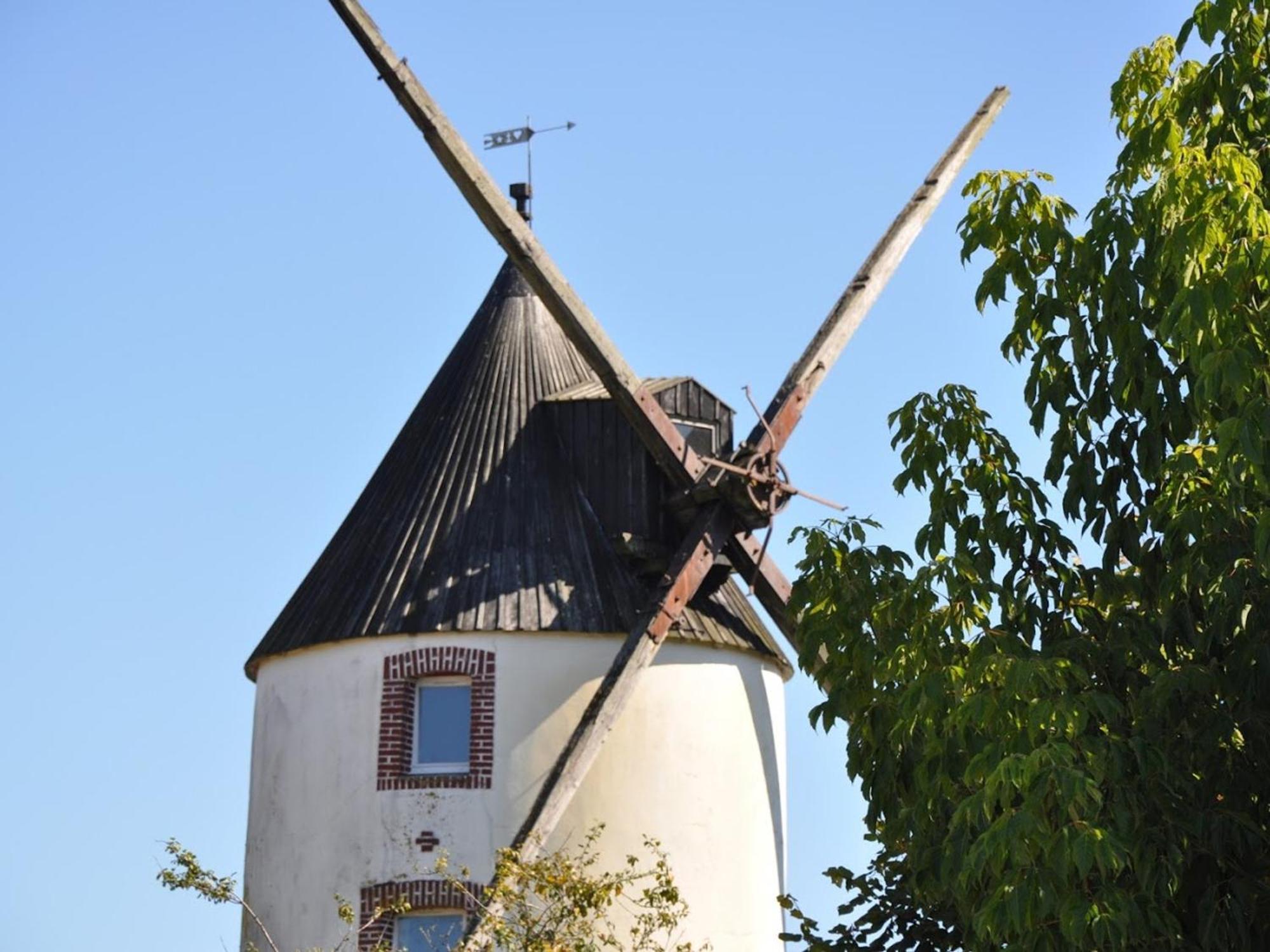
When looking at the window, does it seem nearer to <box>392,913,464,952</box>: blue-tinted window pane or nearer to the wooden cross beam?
the wooden cross beam

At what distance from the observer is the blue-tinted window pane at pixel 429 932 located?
1479cm

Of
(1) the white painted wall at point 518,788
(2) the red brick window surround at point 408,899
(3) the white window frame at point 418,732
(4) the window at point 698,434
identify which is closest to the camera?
(2) the red brick window surround at point 408,899

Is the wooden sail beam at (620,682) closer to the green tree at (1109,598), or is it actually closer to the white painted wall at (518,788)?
the white painted wall at (518,788)

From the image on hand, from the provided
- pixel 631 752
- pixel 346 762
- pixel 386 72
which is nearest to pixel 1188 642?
pixel 631 752

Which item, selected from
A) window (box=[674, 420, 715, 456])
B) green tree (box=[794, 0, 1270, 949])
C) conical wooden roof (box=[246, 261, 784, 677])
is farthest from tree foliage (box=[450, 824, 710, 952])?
window (box=[674, 420, 715, 456])

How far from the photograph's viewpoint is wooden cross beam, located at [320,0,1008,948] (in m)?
14.9

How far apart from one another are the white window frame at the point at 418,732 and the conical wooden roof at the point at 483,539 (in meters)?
0.43

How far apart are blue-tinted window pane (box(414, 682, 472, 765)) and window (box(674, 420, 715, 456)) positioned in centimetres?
313

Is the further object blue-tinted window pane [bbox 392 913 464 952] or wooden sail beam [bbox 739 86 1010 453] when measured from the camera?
wooden sail beam [bbox 739 86 1010 453]

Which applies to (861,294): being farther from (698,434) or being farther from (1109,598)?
(1109,598)

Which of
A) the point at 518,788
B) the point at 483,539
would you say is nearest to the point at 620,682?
the point at 518,788

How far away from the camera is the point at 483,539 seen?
1590 centimetres

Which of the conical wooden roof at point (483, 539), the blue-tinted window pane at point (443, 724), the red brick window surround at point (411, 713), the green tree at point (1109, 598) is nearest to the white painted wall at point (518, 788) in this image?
the red brick window surround at point (411, 713)

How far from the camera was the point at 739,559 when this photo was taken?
16688 mm
